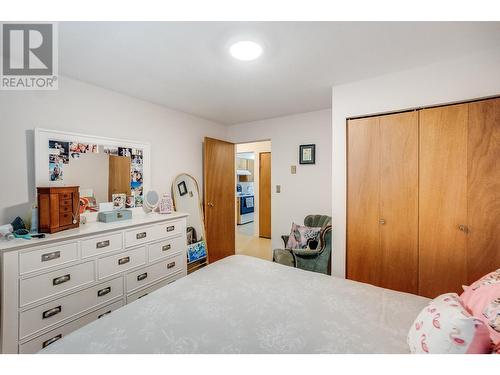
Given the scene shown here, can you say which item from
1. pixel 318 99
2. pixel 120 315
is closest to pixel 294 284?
pixel 120 315

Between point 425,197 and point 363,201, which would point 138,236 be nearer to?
point 363,201

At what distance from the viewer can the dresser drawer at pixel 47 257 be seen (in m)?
1.58

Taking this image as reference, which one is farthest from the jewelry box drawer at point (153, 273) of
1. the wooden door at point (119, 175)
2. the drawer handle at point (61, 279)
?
the wooden door at point (119, 175)

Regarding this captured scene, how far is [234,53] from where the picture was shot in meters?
1.77

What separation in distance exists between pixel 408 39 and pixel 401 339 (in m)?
1.86

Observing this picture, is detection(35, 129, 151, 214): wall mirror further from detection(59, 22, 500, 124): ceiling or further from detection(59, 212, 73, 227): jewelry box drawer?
detection(59, 22, 500, 124): ceiling

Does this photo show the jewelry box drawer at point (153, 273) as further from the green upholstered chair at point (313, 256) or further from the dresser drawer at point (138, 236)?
the green upholstered chair at point (313, 256)

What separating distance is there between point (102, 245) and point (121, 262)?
9.8 inches

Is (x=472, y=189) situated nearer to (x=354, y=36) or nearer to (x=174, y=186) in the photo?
(x=354, y=36)

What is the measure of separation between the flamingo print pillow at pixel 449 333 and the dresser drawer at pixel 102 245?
2.21 meters

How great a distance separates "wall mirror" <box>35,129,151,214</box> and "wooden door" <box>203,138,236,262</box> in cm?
97

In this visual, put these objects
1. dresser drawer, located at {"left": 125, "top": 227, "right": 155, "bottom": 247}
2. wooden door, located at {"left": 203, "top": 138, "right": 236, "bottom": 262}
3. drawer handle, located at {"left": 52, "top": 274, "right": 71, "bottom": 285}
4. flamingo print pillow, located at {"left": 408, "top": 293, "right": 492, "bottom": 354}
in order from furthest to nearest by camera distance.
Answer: wooden door, located at {"left": 203, "top": 138, "right": 236, "bottom": 262} < dresser drawer, located at {"left": 125, "top": 227, "right": 155, "bottom": 247} < drawer handle, located at {"left": 52, "top": 274, "right": 71, "bottom": 285} < flamingo print pillow, located at {"left": 408, "top": 293, "right": 492, "bottom": 354}

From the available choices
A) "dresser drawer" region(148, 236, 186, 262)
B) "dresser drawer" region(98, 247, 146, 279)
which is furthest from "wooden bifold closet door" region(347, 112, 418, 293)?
"dresser drawer" region(98, 247, 146, 279)

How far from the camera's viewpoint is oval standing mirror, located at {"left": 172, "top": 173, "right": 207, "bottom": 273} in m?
3.35
